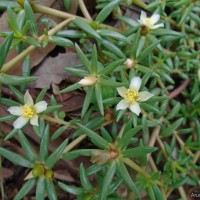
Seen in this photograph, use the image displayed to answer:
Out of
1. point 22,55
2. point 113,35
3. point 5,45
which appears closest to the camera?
point 5,45

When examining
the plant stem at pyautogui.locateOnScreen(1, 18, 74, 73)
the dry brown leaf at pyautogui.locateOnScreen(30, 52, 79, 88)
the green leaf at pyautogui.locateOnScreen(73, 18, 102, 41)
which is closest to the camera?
the plant stem at pyautogui.locateOnScreen(1, 18, 74, 73)

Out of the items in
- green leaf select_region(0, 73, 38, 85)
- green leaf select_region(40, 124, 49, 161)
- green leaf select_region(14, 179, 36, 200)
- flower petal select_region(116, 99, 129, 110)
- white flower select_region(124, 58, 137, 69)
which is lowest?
green leaf select_region(14, 179, 36, 200)

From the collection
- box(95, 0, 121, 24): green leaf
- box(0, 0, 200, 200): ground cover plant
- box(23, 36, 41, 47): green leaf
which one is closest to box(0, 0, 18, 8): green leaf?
box(0, 0, 200, 200): ground cover plant

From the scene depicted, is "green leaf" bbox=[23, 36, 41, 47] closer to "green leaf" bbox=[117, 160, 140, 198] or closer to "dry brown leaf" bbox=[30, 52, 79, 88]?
"dry brown leaf" bbox=[30, 52, 79, 88]

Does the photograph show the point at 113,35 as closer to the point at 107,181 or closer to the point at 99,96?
the point at 99,96

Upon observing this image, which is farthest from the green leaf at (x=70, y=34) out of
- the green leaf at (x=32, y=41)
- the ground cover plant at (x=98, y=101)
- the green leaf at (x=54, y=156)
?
the green leaf at (x=54, y=156)

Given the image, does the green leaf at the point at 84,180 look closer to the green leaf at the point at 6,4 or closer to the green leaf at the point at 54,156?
the green leaf at the point at 54,156

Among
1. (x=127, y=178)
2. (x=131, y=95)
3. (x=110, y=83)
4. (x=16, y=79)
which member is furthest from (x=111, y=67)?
(x=127, y=178)
